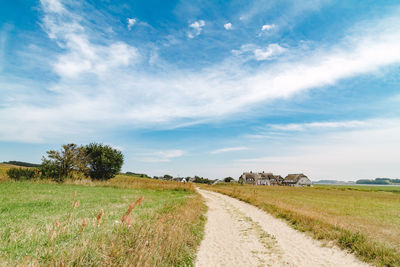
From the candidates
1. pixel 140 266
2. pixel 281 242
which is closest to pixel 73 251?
pixel 140 266

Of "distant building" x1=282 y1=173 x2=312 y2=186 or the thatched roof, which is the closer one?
"distant building" x1=282 y1=173 x2=312 y2=186

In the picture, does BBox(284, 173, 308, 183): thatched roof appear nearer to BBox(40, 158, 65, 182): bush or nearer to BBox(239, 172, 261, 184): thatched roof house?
BBox(239, 172, 261, 184): thatched roof house

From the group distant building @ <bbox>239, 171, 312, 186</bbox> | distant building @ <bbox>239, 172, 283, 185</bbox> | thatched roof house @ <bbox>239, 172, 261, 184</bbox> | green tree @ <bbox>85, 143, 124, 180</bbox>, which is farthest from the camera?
distant building @ <bbox>239, 172, 283, 185</bbox>

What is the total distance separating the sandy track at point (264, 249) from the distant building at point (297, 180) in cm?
12895

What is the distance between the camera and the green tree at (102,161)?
148 ft

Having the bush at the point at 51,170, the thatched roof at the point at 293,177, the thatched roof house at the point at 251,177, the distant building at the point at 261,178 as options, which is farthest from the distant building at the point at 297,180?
the bush at the point at 51,170

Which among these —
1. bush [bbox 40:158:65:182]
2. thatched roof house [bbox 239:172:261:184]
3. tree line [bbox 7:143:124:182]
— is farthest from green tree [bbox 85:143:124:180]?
thatched roof house [bbox 239:172:261:184]

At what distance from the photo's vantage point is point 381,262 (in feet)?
26.8

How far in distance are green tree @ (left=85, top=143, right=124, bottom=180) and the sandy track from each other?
3803cm

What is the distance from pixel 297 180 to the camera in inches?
5079

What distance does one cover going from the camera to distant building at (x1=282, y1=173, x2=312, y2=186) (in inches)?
5074

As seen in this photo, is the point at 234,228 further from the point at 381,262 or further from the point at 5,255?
the point at 5,255

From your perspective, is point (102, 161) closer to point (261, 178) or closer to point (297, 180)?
point (261, 178)

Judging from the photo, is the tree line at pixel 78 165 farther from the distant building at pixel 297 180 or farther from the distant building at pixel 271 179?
the distant building at pixel 297 180
